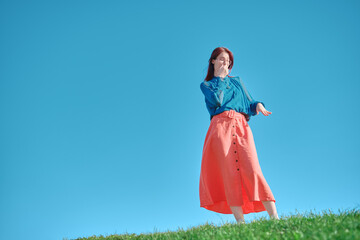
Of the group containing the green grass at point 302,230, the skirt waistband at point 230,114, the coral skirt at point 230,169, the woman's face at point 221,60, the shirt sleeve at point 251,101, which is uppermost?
the woman's face at point 221,60

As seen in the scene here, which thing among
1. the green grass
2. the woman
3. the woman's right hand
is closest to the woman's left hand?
the woman

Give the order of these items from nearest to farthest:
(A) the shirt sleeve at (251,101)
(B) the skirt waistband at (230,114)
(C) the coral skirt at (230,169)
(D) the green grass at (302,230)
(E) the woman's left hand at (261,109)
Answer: (D) the green grass at (302,230) → (C) the coral skirt at (230,169) → (B) the skirt waistband at (230,114) → (E) the woman's left hand at (261,109) → (A) the shirt sleeve at (251,101)

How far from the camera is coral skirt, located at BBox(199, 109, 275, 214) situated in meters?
5.34

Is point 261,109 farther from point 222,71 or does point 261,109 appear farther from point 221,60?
point 221,60

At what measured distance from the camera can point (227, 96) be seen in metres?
6.04

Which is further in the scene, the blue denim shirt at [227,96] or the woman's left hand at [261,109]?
the woman's left hand at [261,109]

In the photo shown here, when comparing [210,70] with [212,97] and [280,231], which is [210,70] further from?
[280,231]

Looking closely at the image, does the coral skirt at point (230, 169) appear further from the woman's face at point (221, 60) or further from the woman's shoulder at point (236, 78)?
the woman's face at point (221, 60)

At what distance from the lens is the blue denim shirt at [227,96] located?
592 centimetres

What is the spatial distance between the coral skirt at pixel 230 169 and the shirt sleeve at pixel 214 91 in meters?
0.25

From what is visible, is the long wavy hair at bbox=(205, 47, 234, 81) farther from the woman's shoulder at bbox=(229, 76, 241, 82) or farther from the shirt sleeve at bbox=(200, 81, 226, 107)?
the shirt sleeve at bbox=(200, 81, 226, 107)

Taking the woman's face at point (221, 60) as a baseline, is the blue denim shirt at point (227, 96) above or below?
below

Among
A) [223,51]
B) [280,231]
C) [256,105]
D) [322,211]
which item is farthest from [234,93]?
[280,231]

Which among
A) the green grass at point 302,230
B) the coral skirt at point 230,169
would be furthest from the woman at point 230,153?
the green grass at point 302,230
